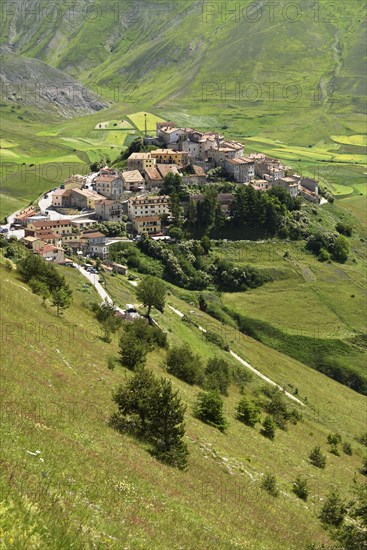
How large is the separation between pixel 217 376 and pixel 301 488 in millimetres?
23011

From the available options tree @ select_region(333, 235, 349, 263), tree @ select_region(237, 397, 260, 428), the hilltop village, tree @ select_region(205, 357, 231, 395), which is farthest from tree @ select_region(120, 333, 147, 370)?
tree @ select_region(333, 235, 349, 263)

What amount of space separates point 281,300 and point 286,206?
37.1 m

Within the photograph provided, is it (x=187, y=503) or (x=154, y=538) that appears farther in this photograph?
(x=187, y=503)

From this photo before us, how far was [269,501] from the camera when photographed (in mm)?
29375

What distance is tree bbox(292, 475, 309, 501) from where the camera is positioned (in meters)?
34.2

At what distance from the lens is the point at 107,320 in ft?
186

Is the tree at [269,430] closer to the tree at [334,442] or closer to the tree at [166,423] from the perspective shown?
the tree at [334,442]

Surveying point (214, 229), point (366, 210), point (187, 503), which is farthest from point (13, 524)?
point (366, 210)

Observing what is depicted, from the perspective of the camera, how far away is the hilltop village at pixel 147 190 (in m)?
112

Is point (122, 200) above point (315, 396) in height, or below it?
above

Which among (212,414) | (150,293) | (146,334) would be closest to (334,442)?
(212,414)

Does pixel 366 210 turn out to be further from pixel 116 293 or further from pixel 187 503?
pixel 187 503

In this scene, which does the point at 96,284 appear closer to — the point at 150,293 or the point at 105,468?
the point at 150,293

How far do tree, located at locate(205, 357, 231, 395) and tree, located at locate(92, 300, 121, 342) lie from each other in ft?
36.9
